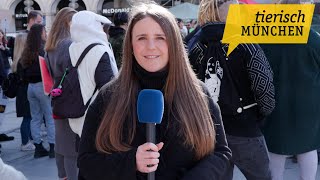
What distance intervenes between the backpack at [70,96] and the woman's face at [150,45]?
1.72 m

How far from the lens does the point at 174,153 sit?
6.24 feet

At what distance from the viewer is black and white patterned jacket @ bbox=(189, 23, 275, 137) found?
288cm

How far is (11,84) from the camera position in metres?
5.76

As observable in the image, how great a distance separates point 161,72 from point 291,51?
176 cm

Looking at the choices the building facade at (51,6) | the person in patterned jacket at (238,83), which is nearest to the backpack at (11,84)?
the person in patterned jacket at (238,83)

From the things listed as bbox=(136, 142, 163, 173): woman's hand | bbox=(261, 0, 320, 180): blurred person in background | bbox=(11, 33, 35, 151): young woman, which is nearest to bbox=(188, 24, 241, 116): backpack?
bbox=(261, 0, 320, 180): blurred person in background

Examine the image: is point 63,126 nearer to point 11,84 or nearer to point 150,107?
point 11,84

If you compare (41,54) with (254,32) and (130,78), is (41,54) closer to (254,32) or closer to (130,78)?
(254,32)

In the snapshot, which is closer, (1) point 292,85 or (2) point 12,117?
(1) point 292,85

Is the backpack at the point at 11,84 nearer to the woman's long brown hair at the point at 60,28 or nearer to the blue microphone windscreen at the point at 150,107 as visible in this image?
the woman's long brown hair at the point at 60,28

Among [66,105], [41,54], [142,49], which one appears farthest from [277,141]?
[41,54]

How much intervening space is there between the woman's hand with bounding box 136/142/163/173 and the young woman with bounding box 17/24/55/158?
396 centimetres

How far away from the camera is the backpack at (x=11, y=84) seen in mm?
5676

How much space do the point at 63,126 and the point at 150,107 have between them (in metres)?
2.57
